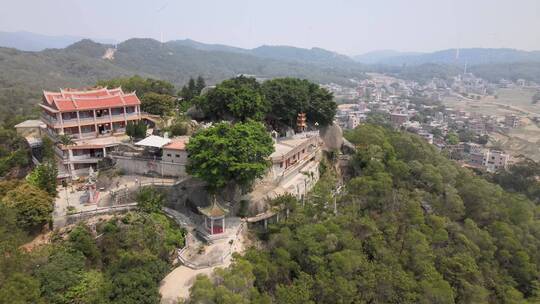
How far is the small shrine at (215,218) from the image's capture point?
2220 cm

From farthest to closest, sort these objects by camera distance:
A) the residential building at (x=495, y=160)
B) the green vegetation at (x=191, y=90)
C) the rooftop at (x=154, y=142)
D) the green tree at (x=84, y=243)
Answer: the residential building at (x=495, y=160) < the green vegetation at (x=191, y=90) < the rooftop at (x=154, y=142) < the green tree at (x=84, y=243)

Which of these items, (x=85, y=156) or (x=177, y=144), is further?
(x=85, y=156)

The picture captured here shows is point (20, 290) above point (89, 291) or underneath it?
above

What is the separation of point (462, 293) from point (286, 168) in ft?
47.8

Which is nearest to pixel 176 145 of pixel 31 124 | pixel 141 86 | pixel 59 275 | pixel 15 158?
pixel 59 275

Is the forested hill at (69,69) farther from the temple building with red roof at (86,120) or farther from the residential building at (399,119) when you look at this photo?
the residential building at (399,119)

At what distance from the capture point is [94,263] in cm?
1955

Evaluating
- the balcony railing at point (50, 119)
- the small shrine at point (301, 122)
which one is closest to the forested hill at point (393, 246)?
the small shrine at point (301, 122)

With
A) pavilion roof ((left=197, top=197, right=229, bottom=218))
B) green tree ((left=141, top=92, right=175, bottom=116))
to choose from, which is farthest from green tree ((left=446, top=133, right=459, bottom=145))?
pavilion roof ((left=197, top=197, right=229, bottom=218))

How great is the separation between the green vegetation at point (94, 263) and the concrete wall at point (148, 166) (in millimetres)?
4699

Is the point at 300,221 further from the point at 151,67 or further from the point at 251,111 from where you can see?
the point at 151,67

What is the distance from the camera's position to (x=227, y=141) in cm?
2348

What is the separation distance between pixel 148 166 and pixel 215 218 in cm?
791

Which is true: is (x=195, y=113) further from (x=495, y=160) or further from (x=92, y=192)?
(x=495, y=160)
